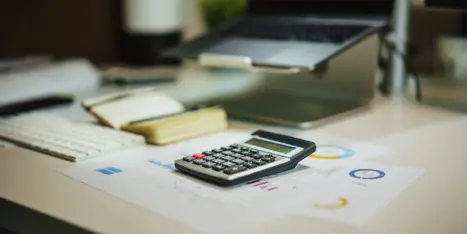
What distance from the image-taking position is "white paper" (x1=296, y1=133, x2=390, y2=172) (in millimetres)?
780

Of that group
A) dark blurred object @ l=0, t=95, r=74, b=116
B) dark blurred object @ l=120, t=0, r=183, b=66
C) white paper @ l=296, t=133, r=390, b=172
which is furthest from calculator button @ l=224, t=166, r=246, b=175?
dark blurred object @ l=120, t=0, r=183, b=66

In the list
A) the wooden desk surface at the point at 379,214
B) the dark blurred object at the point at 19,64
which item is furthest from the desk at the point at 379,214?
the dark blurred object at the point at 19,64

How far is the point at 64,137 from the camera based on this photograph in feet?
2.87

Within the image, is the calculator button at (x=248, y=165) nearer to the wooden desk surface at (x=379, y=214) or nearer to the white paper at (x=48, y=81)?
the wooden desk surface at (x=379, y=214)

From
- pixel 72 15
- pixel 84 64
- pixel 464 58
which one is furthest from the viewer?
pixel 72 15

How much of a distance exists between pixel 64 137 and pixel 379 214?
0.45m

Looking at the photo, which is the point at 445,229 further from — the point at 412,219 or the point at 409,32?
the point at 409,32

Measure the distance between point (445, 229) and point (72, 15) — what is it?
1260mm

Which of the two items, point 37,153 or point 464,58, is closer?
point 37,153

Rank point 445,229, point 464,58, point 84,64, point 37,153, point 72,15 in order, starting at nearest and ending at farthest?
point 445,229
point 37,153
point 464,58
point 84,64
point 72,15

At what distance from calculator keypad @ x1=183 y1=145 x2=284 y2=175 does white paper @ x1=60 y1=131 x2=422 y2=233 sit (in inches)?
0.8

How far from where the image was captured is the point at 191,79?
140cm

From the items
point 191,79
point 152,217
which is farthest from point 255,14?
point 152,217

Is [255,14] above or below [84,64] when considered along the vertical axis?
above
